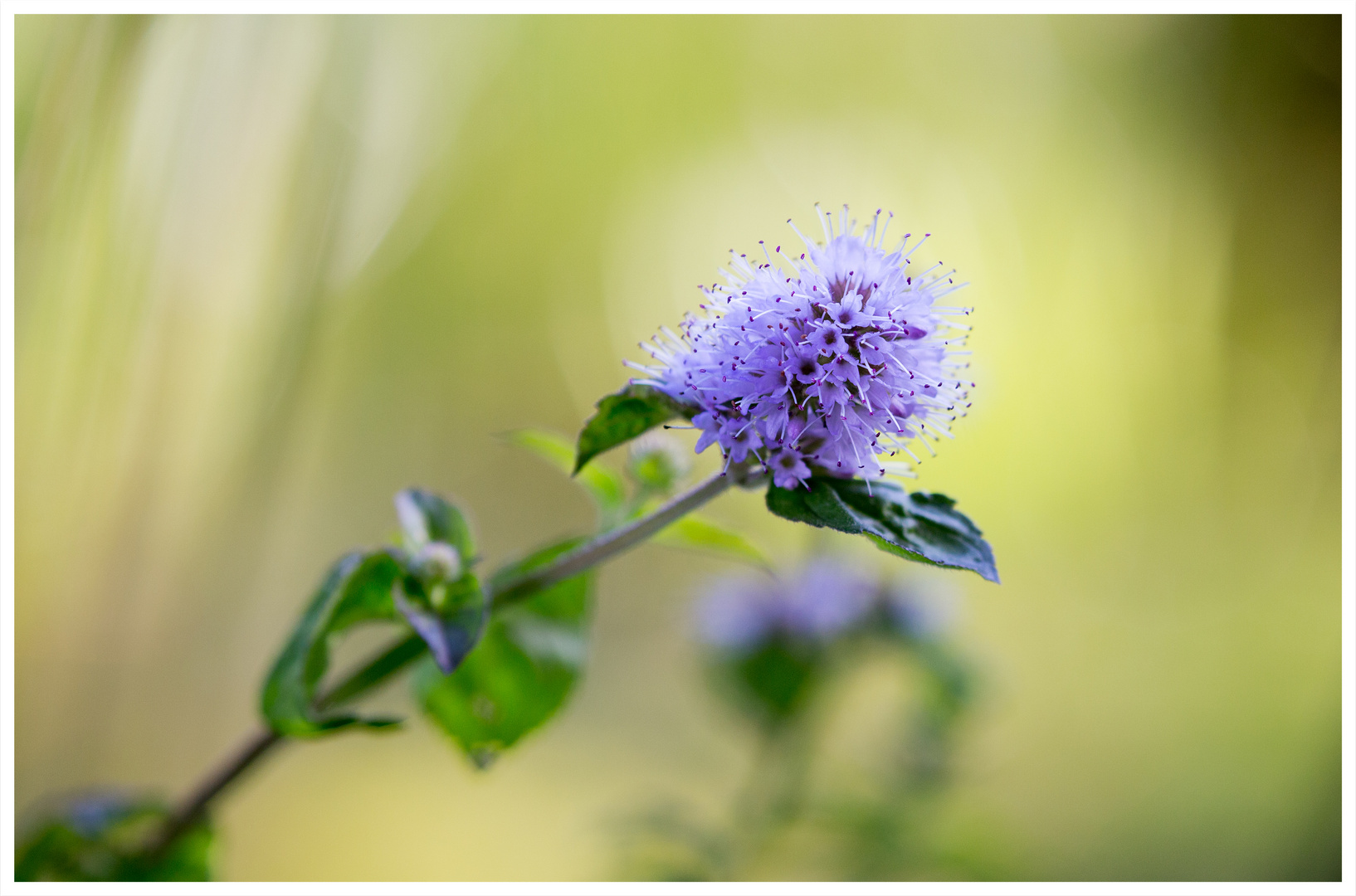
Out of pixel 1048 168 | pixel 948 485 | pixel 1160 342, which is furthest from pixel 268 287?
pixel 1160 342

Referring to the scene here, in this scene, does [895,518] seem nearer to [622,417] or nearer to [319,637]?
[622,417]

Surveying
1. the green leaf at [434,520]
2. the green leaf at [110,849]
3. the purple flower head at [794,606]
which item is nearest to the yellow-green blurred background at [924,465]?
the purple flower head at [794,606]

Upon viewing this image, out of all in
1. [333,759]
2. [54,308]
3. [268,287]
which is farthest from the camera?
[333,759]

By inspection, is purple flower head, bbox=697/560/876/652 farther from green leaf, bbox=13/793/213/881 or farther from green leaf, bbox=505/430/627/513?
green leaf, bbox=13/793/213/881

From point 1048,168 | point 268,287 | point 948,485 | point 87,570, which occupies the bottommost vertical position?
point 87,570

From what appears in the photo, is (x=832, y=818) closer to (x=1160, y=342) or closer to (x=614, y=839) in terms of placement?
(x=614, y=839)

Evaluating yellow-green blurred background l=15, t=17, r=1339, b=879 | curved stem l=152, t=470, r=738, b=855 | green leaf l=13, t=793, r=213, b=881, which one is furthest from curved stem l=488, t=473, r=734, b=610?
yellow-green blurred background l=15, t=17, r=1339, b=879
